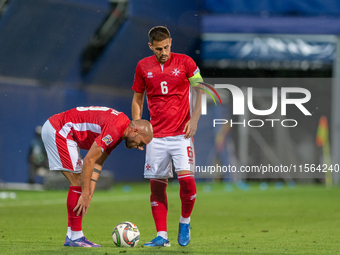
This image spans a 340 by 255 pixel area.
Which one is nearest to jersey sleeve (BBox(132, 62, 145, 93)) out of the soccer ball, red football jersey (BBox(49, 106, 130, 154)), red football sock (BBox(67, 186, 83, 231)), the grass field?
red football jersey (BBox(49, 106, 130, 154))

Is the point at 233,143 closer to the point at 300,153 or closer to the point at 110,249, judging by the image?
the point at 300,153

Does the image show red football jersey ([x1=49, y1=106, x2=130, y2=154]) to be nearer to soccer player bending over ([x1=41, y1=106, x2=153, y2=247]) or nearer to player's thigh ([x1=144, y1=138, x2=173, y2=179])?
soccer player bending over ([x1=41, y1=106, x2=153, y2=247])

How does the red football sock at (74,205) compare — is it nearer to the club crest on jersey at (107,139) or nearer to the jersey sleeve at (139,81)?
the club crest on jersey at (107,139)

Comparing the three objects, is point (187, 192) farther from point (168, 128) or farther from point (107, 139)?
point (107, 139)

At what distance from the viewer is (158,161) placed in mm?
5324

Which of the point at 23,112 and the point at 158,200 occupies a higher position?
the point at 23,112

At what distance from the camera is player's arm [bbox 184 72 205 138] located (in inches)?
212

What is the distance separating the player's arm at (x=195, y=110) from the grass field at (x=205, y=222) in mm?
1074

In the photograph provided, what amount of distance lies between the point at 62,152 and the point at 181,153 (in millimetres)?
1111

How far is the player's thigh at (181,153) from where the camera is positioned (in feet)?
17.4

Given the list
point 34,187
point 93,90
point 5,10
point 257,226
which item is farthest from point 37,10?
point 257,226

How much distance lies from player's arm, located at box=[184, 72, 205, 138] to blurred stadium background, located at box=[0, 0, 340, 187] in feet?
19.9

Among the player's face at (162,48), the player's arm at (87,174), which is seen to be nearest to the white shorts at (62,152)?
the player's arm at (87,174)

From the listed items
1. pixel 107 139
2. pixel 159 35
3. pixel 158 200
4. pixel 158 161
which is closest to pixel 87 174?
pixel 107 139
